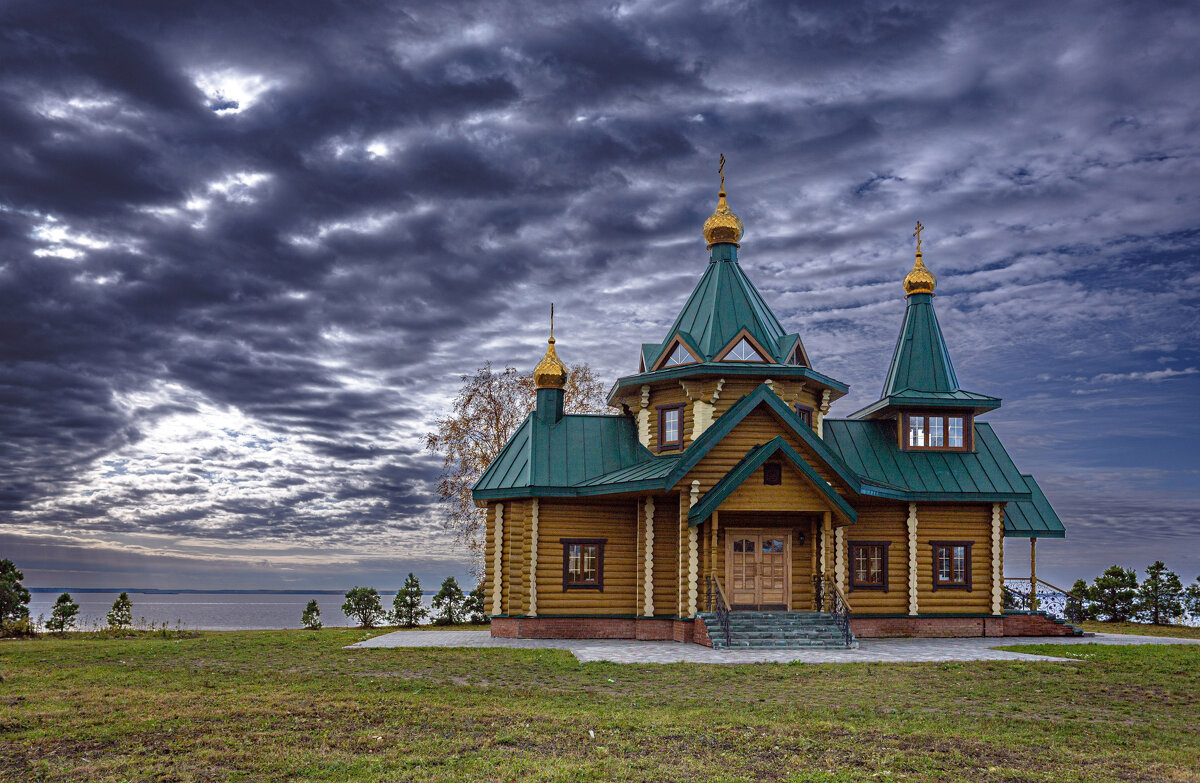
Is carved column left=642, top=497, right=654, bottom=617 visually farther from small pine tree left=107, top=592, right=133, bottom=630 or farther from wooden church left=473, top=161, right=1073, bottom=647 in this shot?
small pine tree left=107, top=592, right=133, bottom=630

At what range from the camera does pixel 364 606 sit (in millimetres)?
26906

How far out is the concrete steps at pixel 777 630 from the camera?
62.4 feet

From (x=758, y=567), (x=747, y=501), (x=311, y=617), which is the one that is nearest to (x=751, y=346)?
(x=747, y=501)

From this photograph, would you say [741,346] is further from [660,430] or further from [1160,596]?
[1160,596]

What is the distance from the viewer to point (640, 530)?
2216cm

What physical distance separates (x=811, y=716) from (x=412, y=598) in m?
19.0

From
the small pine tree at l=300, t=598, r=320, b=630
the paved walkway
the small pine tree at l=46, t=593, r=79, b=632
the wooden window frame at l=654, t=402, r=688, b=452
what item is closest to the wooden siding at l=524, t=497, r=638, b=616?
the paved walkway

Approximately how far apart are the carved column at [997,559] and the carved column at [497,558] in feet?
44.1

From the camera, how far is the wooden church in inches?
810

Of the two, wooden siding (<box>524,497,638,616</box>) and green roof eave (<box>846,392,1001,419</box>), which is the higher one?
green roof eave (<box>846,392,1001,419</box>)

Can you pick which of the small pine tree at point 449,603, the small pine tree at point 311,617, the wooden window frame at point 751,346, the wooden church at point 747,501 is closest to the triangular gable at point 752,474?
the wooden church at point 747,501

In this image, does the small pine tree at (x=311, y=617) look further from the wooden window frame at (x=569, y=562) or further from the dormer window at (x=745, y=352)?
the dormer window at (x=745, y=352)

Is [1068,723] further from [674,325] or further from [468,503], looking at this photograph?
[468,503]

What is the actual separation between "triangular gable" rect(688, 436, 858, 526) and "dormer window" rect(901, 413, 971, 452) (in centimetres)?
643
